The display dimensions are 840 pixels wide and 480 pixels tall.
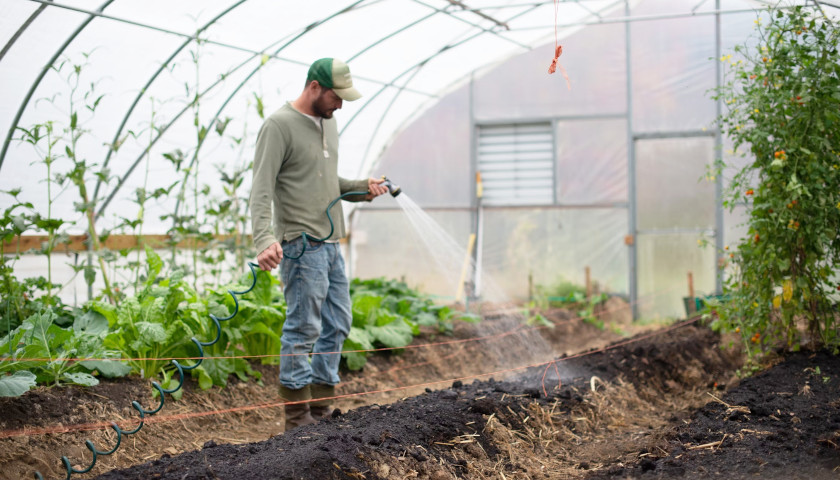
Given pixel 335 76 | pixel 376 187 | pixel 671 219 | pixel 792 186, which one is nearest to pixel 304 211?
pixel 376 187

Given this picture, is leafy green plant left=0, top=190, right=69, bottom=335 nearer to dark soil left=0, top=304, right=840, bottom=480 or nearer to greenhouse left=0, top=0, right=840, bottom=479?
greenhouse left=0, top=0, right=840, bottom=479

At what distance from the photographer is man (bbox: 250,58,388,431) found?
3066 millimetres

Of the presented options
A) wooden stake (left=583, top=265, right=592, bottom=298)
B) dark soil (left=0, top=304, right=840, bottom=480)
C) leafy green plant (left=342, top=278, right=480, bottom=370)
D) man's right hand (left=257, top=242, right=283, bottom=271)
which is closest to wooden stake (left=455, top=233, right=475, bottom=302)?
leafy green plant (left=342, top=278, right=480, bottom=370)

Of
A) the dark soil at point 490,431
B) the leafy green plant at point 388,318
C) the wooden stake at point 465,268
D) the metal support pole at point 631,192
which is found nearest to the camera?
the dark soil at point 490,431

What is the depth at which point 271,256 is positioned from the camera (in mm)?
2818

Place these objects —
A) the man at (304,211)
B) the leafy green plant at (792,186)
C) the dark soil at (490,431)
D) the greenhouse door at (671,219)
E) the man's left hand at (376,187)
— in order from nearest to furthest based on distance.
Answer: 1. the dark soil at (490,431)
2. the man at (304,211)
3. the man's left hand at (376,187)
4. the leafy green plant at (792,186)
5. the greenhouse door at (671,219)

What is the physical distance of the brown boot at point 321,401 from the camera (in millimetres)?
3285

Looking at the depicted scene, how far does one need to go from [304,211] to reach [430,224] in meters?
5.60

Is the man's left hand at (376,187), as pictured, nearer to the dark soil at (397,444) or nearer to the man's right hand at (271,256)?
the man's right hand at (271,256)

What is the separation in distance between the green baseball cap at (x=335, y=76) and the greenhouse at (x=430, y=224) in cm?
3

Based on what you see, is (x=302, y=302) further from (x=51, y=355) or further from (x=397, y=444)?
(x=51, y=355)

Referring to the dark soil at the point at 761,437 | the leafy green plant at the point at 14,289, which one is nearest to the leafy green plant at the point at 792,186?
the dark soil at the point at 761,437

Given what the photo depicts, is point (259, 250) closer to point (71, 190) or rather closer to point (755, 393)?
point (755, 393)

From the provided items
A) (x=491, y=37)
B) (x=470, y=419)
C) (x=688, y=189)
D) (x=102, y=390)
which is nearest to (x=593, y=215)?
(x=688, y=189)
